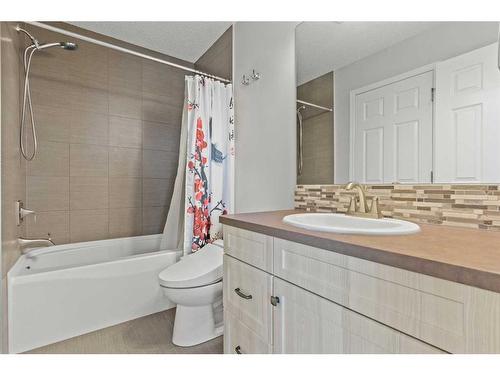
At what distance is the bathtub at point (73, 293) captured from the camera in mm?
1562

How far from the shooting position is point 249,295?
113 cm

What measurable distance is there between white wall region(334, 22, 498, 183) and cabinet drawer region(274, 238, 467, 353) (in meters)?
0.72

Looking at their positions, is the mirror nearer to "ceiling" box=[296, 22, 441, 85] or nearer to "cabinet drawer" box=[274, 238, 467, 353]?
"ceiling" box=[296, 22, 441, 85]

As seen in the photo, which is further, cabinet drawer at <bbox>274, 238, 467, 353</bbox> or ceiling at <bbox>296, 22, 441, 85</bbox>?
ceiling at <bbox>296, 22, 441, 85</bbox>

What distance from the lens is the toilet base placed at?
5.41ft

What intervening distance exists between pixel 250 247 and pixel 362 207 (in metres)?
0.54

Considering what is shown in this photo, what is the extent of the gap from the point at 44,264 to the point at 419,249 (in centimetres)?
251

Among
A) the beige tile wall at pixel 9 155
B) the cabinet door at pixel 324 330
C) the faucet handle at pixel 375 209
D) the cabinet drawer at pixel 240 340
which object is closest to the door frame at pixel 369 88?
the faucet handle at pixel 375 209

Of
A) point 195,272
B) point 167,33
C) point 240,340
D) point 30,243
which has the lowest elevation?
point 240,340

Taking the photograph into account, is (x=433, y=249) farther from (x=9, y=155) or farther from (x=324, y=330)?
(x=9, y=155)

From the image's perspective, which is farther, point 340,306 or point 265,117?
point 265,117

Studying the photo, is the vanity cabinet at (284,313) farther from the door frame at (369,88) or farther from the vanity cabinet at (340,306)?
the door frame at (369,88)

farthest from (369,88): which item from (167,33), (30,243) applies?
(30,243)

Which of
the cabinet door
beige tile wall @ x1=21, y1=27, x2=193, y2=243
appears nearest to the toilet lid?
the cabinet door
